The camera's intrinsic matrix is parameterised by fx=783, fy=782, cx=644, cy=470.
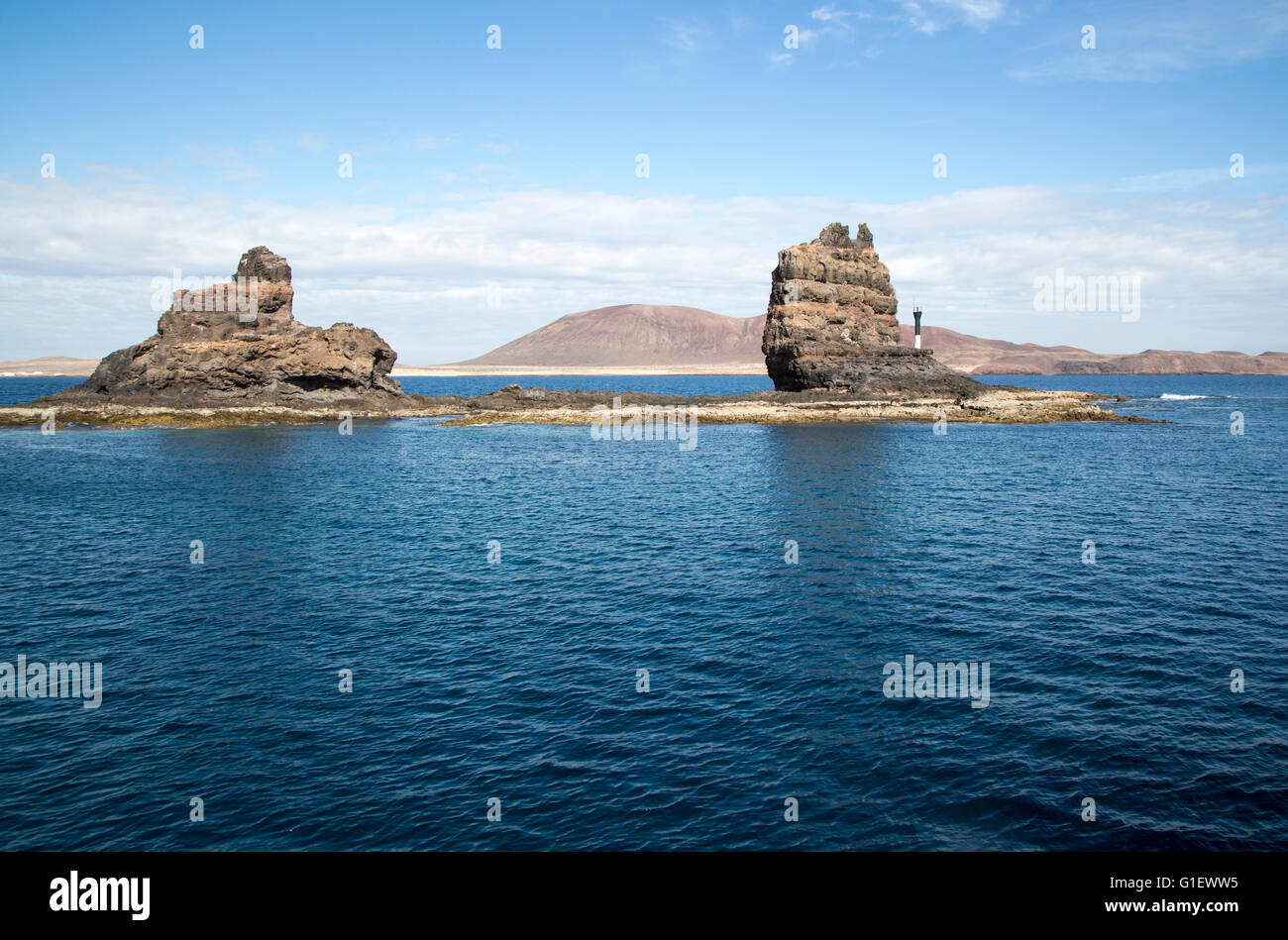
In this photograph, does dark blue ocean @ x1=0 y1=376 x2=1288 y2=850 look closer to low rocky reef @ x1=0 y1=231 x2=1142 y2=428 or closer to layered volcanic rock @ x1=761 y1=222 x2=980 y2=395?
low rocky reef @ x1=0 y1=231 x2=1142 y2=428

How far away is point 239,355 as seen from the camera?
9575 centimetres

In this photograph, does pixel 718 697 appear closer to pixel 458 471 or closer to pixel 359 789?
pixel 359 789

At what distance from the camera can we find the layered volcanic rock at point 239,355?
315 ft

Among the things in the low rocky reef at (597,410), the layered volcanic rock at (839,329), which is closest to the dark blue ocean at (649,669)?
the low rocky reef at (597,410)

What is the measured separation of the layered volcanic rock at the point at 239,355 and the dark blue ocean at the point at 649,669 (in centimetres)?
5565

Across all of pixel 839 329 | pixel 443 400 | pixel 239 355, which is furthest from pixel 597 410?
pixel 239 355

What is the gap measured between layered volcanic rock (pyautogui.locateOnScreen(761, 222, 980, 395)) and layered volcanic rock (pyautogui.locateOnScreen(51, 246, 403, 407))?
59449 millimetres

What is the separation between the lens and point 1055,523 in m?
37.9

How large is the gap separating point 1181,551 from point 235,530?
138 ft

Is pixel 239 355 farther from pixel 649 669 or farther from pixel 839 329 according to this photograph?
pixel 649 669

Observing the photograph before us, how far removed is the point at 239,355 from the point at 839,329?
78933 mm

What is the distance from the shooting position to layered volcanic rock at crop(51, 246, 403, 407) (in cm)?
9612
